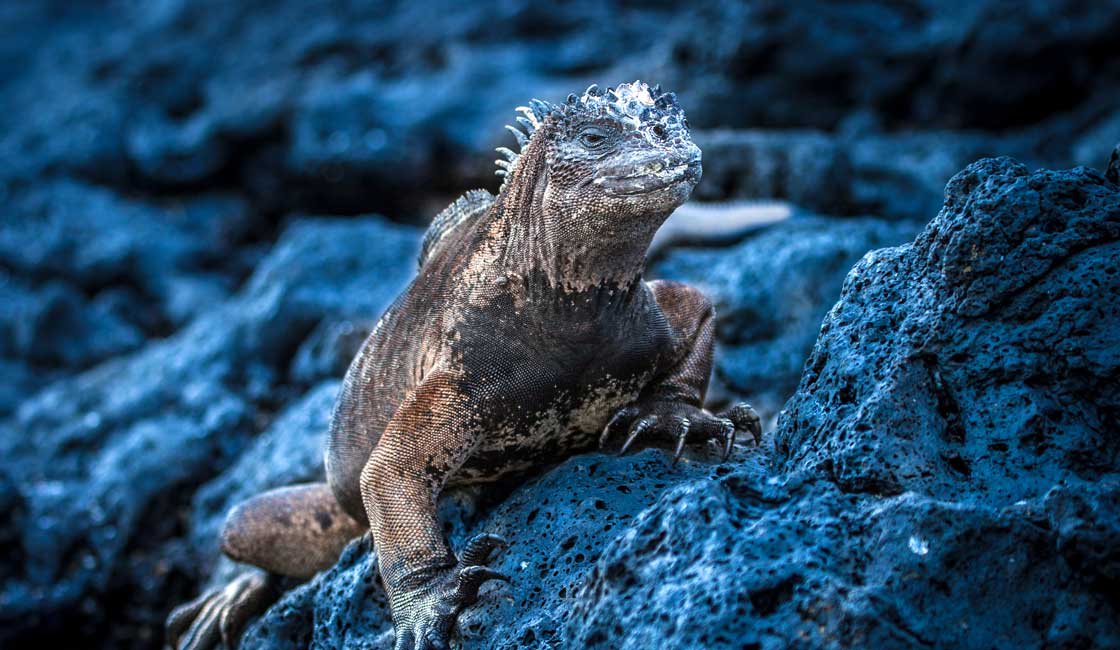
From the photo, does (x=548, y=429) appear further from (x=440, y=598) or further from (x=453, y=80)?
(x=453, y=80)

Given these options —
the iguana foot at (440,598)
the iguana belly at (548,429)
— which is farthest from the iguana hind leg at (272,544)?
the iguana foot at (440,598)

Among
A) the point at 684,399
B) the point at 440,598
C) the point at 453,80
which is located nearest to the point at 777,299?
the point at 684,399

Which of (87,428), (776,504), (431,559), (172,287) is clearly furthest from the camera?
(172,287)

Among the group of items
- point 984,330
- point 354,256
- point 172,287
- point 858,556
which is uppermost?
point 984,330

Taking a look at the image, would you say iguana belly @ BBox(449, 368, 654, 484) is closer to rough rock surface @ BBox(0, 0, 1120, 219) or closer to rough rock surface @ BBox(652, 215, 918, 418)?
rough rock surface @ BBox(652, 215, 918, 418)

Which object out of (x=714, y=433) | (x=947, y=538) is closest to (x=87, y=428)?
(x=714, y=433)

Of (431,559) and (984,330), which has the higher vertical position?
(984,330)

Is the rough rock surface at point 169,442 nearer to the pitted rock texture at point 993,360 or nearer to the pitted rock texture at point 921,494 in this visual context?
the pitted rock texture at point 921,494

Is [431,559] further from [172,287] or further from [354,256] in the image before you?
[172,287]

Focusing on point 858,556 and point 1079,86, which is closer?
point 858,556
